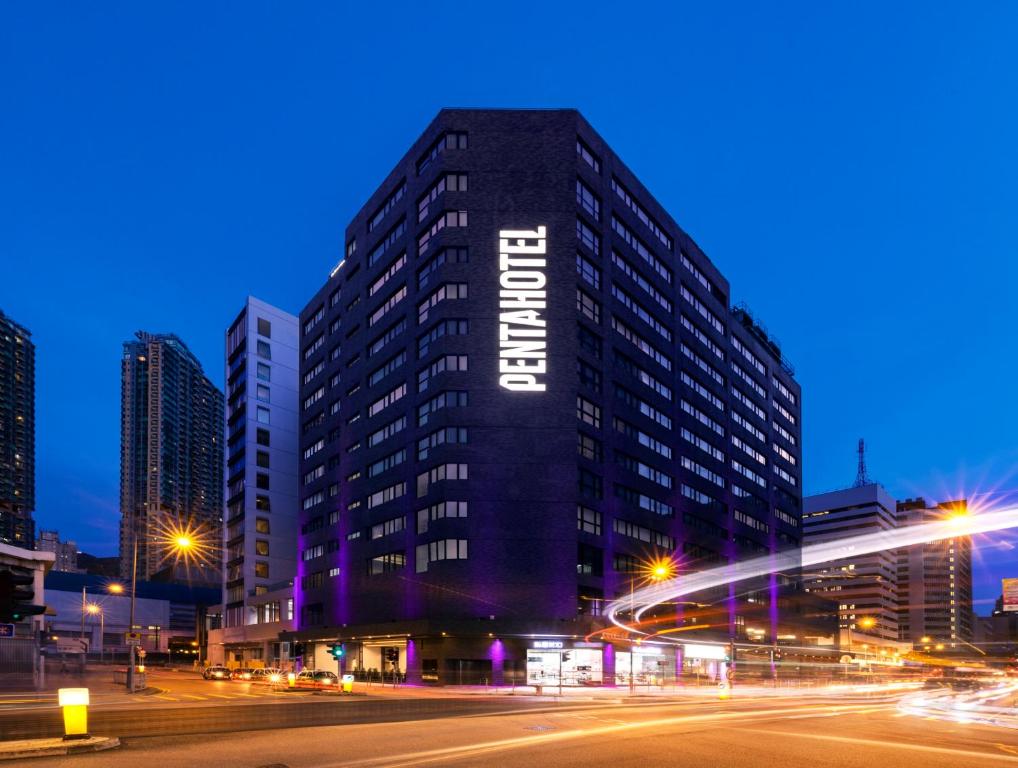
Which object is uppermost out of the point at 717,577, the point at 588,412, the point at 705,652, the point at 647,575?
the point at 588,412

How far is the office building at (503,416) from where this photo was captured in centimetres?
7838

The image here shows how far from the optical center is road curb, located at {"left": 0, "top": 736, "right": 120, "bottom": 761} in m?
16.6

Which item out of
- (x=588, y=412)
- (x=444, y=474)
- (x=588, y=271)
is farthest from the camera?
(x=588, y=271)

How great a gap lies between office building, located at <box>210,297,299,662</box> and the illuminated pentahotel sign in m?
63.5

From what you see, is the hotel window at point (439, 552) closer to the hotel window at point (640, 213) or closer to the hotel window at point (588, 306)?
the hotel window at point (588, 306)

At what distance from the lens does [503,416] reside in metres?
79.8

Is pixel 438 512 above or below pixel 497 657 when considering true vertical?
above

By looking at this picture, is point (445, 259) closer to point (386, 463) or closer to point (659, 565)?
point (386, 463)

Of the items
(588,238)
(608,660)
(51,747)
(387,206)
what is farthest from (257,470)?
(51,747)

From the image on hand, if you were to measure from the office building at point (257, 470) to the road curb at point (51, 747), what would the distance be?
112742 mm

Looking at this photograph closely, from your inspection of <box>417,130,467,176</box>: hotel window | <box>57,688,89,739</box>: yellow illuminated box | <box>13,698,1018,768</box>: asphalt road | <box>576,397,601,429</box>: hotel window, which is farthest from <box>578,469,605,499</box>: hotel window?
<box>57,688,89,739</box>: yellow illuminated box

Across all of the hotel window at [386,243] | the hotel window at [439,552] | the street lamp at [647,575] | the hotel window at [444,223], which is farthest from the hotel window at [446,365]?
the street lamp at [647,575]

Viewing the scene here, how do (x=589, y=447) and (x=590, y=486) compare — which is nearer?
(x=590, y=486)

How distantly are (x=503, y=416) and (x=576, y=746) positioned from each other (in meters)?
59.8
